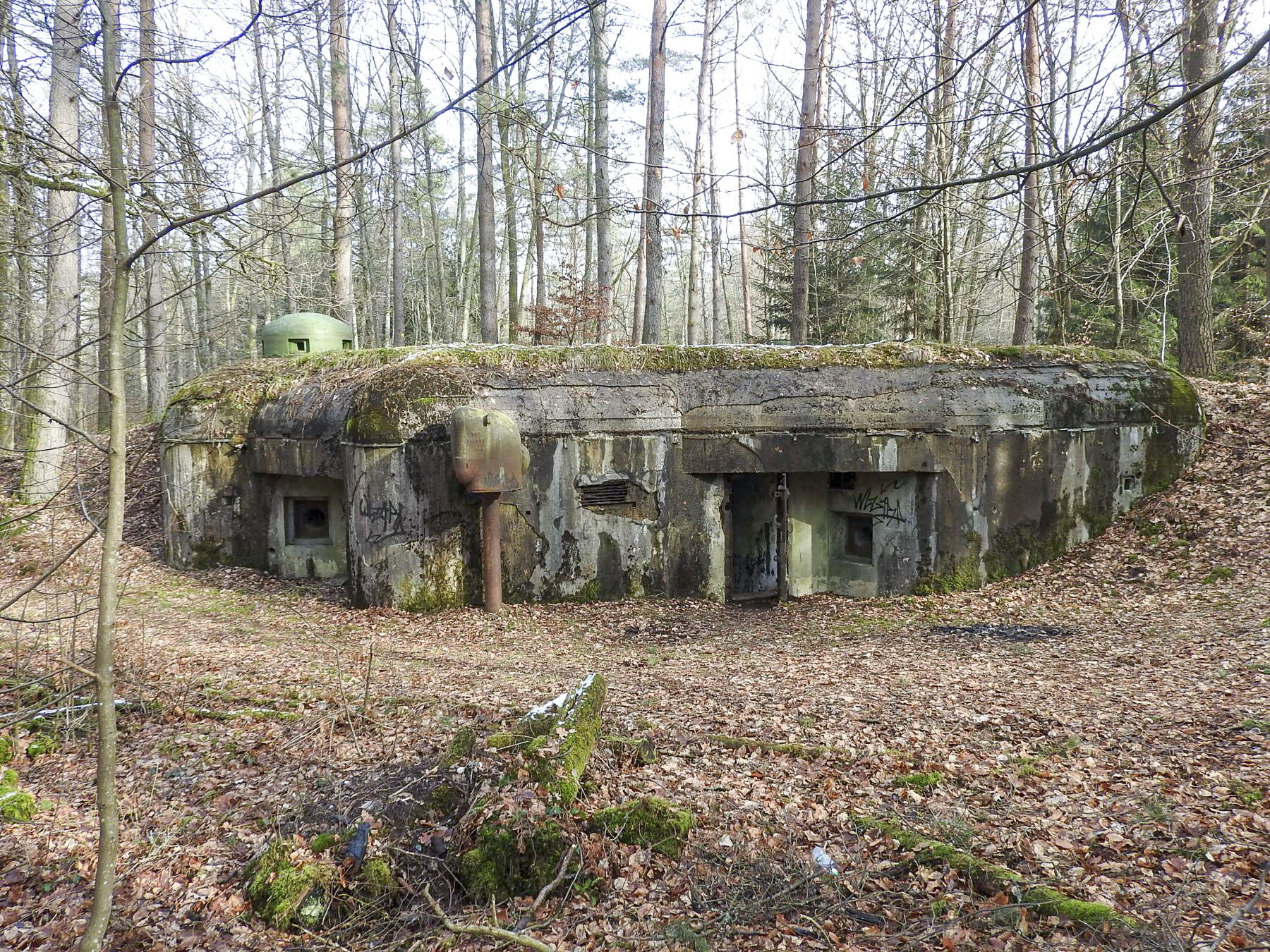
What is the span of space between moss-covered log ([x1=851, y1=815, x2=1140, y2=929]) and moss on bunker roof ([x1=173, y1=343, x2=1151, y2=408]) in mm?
5969

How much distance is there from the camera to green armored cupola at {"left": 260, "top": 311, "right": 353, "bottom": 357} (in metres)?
12.2

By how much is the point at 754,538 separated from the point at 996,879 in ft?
21.9

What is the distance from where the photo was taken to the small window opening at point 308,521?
10.1 meters

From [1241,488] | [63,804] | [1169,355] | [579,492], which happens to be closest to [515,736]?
[63,804]

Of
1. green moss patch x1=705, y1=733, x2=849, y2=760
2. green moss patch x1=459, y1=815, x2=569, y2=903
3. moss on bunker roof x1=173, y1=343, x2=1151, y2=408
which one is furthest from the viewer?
moss on bunker roof x1=173, y1=343, x2=1151, y2=408

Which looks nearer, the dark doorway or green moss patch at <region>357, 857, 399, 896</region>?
green moss patch at <region>357, 857, 399, 896</region>

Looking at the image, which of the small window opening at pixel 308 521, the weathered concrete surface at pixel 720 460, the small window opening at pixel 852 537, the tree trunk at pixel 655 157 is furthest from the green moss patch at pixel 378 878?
the tree trunk at pixel 655 157

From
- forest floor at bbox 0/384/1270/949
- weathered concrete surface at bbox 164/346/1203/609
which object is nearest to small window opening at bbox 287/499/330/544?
weathered concrete surface at bbox 164/346/1203/609

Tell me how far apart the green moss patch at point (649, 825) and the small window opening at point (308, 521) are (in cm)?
743

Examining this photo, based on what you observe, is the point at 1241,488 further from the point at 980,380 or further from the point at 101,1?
the point at 101,1

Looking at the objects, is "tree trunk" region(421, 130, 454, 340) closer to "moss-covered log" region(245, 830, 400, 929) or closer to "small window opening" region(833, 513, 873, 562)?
"small window opening" region(833, 513, 873, 562)

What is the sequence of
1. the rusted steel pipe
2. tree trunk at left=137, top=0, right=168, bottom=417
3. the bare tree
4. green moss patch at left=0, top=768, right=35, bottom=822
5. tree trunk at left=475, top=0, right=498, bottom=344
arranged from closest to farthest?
tree trunk at left=137, top=0, right=168, bottom=417, green moss patch at left=0, top=768, right=35, bottom=822, the rusted steel pipe, tree trunk at left=475, top=0, right=498, bottom=344, the bare tree

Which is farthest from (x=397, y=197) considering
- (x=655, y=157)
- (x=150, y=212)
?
(x=150, y=212)

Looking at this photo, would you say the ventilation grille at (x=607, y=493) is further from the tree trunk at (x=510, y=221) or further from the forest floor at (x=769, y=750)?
the tree trunk at (x=510, y=221)
